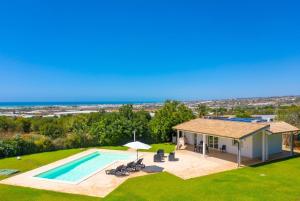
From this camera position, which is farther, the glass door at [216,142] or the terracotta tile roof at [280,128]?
the glass door at [216,142]

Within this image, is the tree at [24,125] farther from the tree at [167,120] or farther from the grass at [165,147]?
the grass at [165,147]

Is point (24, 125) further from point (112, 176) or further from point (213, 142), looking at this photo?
point (213, 142)

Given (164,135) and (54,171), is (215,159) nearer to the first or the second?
(164,135)

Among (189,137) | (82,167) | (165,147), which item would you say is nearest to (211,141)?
(189,137)

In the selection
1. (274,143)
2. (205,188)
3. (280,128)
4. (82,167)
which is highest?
(280,128)

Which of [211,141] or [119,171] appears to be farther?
[211,141]

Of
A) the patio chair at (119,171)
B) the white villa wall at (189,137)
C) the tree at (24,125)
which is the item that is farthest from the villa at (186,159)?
the tree at (24,125)
